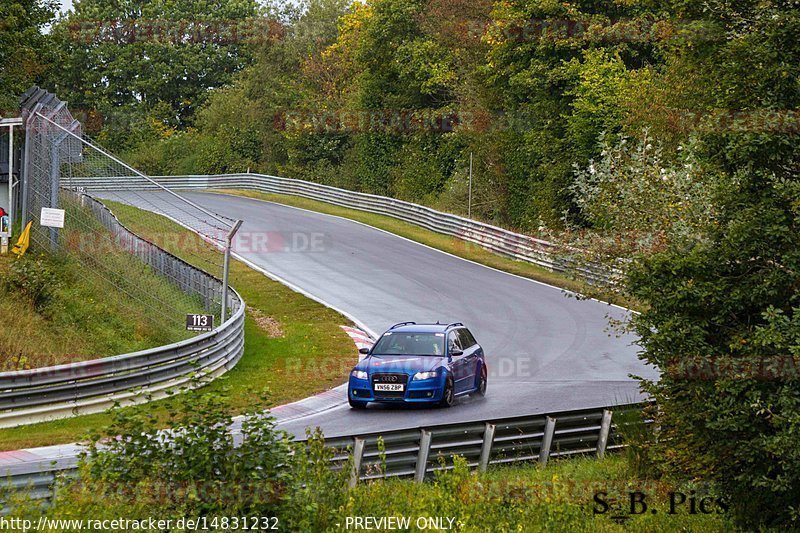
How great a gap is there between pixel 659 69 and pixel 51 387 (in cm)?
3127

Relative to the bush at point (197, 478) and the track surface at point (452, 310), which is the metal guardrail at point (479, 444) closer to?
the bush at point (197, 478)

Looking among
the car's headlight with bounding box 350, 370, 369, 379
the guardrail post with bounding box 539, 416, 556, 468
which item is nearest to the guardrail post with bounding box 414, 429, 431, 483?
the guardrail post with bounding box 539, 416, 556, 468

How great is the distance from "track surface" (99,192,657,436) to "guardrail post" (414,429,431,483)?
3.57 m

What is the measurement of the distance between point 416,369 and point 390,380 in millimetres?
500

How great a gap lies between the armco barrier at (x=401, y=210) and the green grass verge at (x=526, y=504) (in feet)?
26.2

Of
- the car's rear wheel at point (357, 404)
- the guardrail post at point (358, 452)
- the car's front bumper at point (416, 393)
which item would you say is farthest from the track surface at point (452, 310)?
the guardrail post at point (358, 452)

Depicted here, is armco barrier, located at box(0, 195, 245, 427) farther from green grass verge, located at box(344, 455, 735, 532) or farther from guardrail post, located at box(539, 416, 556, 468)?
guardrail post, located at box(539, 416, 556, 468)

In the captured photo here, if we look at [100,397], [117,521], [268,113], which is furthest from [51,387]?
[268,113]

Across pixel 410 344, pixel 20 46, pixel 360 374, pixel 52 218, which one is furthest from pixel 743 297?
pixel 20 46

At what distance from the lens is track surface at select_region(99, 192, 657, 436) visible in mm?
19031

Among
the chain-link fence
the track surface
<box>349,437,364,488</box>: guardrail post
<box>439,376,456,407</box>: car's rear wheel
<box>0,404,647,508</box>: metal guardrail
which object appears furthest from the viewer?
the chain-link fence

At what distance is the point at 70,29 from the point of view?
79688 millimetres

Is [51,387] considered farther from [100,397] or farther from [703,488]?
[703,488]

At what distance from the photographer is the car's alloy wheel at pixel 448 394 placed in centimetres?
1831
